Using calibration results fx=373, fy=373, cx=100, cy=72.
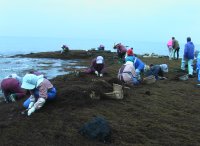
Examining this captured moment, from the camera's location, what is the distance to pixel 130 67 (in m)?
14.9

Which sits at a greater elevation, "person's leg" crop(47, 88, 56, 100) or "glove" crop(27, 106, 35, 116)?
"person's leg" crop(47, 88, 56, 100)

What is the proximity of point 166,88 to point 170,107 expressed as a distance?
3.62 m

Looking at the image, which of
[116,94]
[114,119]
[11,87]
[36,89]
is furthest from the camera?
[11,87]

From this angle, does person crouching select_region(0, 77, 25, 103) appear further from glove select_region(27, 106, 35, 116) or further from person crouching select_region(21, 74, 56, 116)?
glove select_region(27, 106, 35, 116)

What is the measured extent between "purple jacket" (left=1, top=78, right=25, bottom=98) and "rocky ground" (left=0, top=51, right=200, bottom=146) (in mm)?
2238

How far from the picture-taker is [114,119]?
979 centimetres

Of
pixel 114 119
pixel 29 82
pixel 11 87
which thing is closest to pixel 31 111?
pixel 29 82

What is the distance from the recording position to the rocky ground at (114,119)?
8344 mm

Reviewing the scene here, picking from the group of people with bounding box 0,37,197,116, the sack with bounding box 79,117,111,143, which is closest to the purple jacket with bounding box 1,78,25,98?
the group of people with bounding box 0,37,197,116

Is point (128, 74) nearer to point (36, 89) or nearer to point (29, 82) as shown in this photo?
point (36, 89)

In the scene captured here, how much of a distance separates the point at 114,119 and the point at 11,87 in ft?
18.5

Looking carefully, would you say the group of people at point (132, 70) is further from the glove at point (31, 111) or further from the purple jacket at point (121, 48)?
the glove at point (31, 111)

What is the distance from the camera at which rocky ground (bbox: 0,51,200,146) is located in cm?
834

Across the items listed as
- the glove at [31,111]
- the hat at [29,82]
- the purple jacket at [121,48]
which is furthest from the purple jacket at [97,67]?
the glove at [31,111]
